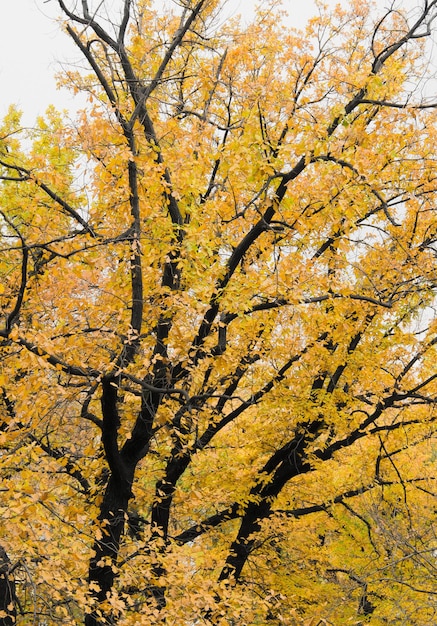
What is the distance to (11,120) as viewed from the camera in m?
14.5

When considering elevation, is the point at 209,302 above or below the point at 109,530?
above

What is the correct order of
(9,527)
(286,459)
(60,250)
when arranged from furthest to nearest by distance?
(286,459)
(60,250)
(9,527)

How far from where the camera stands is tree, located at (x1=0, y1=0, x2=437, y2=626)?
6246 mm

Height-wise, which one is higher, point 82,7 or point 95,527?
point 82,7

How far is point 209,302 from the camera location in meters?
7.23

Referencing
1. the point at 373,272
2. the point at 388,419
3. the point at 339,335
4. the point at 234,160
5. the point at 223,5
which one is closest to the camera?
the point at 234,160

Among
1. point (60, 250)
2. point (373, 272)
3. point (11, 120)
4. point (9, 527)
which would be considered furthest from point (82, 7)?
point (11, 120)

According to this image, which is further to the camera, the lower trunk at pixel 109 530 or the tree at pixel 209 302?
the lower trunk at pixel 109 530

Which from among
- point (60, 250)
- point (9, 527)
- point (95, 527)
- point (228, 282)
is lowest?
point (9, 527)

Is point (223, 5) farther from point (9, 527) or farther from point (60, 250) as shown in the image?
point (9, 527)

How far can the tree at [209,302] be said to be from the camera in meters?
6.25

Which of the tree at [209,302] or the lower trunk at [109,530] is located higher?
the tree at [209,302]

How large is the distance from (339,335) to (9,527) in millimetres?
5297

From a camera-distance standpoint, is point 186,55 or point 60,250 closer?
point 60,250
